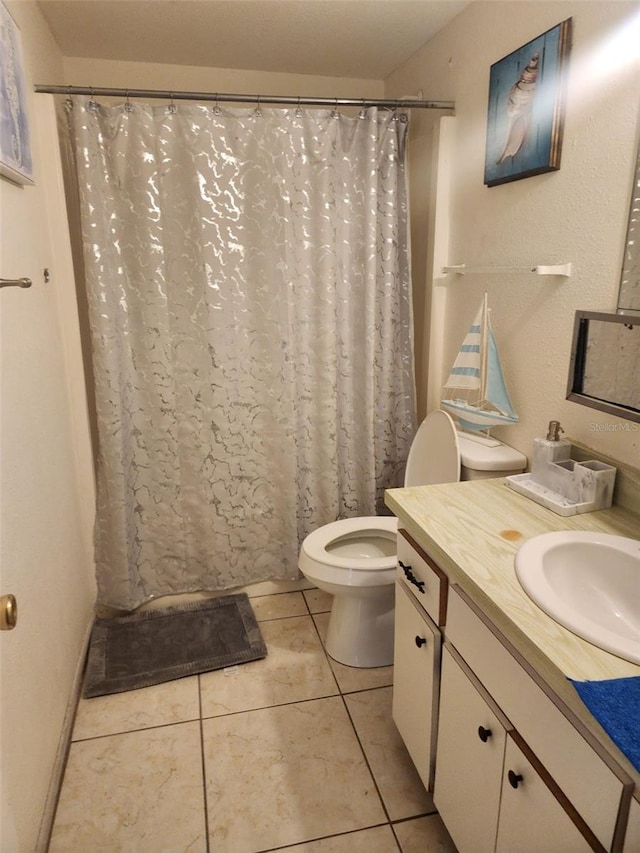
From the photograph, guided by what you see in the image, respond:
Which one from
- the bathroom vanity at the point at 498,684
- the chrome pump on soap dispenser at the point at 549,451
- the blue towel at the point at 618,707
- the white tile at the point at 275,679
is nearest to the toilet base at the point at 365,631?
the white tile at the point at 275,679

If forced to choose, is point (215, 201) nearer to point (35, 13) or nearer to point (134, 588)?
point (35, 13)

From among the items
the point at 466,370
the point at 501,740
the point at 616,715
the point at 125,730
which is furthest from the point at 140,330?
the point at 616,715

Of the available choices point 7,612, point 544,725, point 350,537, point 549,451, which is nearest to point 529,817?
point 544,725

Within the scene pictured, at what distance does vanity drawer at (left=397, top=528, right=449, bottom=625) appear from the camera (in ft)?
4.20

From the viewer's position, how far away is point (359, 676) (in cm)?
202

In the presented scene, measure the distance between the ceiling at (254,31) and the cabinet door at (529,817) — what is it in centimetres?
208

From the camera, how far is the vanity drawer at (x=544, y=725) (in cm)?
78

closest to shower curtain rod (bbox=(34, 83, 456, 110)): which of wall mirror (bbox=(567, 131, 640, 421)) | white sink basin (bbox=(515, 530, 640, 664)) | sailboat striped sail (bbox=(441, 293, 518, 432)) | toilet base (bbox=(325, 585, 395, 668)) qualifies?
sailboat striped sail (bbox=(441, 293, 518, 432))

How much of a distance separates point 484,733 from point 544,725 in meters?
0.23

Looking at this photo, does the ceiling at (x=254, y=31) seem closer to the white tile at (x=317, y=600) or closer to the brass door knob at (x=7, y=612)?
the brass door knob at (x=7, y=612)

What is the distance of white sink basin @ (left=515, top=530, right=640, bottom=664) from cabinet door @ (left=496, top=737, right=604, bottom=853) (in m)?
0.29

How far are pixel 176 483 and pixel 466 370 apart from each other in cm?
118

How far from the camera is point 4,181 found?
1.43 m

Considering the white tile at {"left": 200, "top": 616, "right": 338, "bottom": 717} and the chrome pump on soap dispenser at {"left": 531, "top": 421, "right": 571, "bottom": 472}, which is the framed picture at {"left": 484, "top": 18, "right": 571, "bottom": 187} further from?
the white tile at {"left": 200, "top": 616, "right": 338, "bottom": 717}
